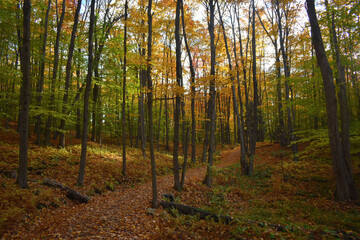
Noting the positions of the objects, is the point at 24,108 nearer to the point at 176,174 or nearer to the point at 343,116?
the point at 176,174

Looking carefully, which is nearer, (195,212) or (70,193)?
(195,212)

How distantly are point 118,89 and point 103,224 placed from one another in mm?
9584

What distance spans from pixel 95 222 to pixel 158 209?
7.45 ft

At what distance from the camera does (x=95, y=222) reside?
5367mm

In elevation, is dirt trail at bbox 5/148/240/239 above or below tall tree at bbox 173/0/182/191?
below

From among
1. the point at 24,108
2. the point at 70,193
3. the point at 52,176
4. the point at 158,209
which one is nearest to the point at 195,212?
the point at 158,209

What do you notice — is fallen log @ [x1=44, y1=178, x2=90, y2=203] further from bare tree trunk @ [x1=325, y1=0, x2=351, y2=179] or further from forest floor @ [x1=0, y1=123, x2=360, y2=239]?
bare tree trunk @ [x1=325, y1=0, x2=351, y2=179]

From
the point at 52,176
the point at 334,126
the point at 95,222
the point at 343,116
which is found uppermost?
the point at 343,116

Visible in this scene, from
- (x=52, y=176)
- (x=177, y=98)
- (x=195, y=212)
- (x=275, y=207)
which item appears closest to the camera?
(x=195, y=212)

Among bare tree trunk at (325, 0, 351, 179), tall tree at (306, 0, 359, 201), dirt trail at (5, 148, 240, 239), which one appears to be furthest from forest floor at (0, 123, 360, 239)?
bare tree trunk at (325, 0, 351, 179)

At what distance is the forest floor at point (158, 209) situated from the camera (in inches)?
194

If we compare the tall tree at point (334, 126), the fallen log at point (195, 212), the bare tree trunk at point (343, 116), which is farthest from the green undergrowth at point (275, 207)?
the bare tree trunk at point (343, 116)

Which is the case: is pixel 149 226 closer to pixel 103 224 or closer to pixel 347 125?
pixel 103 224

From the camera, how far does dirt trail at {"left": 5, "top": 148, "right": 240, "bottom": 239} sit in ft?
15.3
